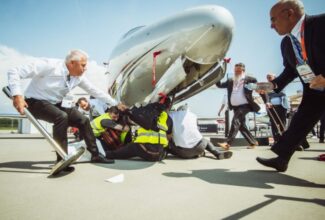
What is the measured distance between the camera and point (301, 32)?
271cm

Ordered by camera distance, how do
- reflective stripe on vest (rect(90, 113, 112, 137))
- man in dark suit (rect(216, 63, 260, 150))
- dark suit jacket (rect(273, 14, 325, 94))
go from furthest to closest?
1. man in dark suit (rect(216, 63, 260, 150))
2. reflective stripe on vest (rect(90, 113, 112, 137))
3. dark suit jacket (rect(273, 14, 325, 94))

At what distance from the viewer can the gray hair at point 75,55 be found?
11.8ft

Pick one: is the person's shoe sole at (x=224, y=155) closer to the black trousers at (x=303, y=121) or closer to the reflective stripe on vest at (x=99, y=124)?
the black trousers at (x=303, y=121)

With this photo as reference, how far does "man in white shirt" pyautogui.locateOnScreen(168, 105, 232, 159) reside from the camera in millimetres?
4504

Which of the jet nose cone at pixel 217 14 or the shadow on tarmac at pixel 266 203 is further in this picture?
the jet nose cone at pixel 217 14

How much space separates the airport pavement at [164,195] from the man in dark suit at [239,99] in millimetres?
3011

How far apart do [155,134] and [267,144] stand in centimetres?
550

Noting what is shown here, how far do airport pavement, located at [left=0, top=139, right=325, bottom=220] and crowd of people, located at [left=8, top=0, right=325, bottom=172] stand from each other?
53 cm

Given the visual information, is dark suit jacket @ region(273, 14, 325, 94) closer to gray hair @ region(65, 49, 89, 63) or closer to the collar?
the collar

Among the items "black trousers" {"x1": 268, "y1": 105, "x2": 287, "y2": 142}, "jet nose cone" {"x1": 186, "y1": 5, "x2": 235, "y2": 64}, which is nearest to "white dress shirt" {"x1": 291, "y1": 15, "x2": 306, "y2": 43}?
"jet nose cone" {"x1": 186, "y1": 5, "x2": 235, "y2": 64}

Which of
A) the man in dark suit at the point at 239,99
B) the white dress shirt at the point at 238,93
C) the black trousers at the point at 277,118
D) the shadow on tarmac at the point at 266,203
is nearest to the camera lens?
the shadow on tarmac at the point at 266,203

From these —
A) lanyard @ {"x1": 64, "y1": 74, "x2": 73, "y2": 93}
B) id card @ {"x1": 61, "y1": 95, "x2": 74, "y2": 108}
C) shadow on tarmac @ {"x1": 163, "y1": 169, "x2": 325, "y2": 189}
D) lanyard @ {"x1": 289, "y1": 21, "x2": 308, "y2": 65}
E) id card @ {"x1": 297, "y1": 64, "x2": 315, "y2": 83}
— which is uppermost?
lanyard @ {"x1": 289, "y1": 21, "x2": 308, "y2": 65}

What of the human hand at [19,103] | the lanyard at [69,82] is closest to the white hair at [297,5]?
the lanyard at [69,82]

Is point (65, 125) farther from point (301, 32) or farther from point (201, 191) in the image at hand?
point (301, 32)
